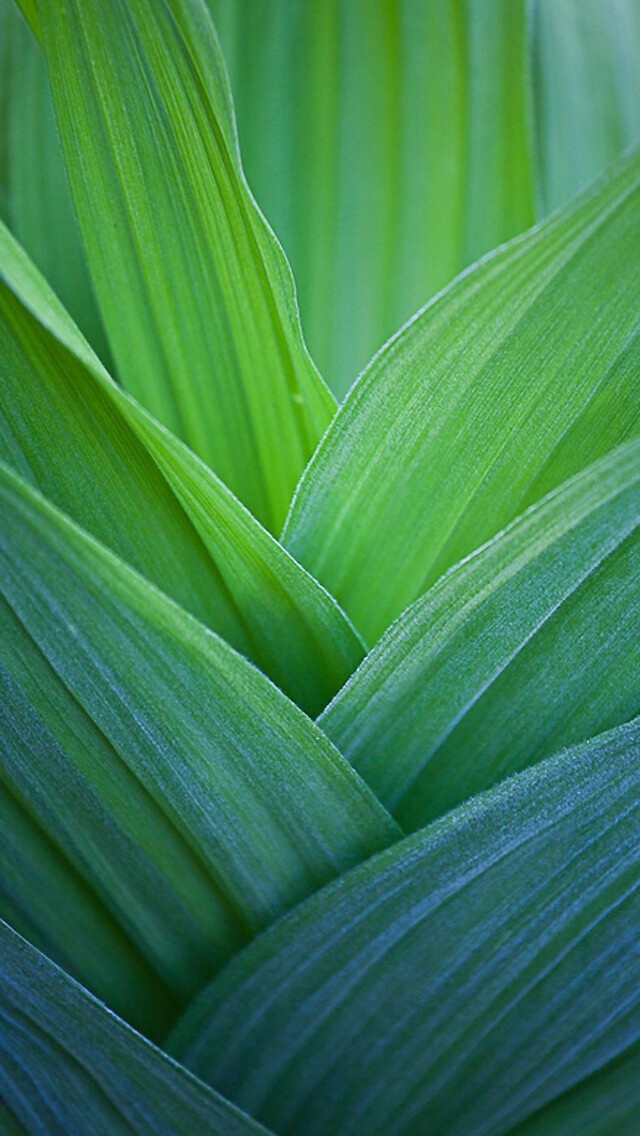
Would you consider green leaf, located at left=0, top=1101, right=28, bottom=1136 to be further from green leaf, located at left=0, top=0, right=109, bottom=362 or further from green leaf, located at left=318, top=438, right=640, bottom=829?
green leaf, located at left=0, top=0, right=109, bottom=362

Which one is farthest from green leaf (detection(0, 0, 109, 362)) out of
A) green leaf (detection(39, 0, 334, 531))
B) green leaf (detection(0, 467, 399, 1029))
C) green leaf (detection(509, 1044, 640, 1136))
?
green leaf (detection(509, 1044, 640, 1136))

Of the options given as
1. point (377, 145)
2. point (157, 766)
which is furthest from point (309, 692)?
point (377, 145)

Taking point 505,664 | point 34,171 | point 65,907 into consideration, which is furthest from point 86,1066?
point 34,171

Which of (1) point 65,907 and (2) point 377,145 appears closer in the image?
(1) point 65,907

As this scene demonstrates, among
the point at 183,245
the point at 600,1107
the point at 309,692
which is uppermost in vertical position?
the point at 183,245

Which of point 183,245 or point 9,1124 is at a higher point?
point 183,245

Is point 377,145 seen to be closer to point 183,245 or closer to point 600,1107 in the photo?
point 183,245
